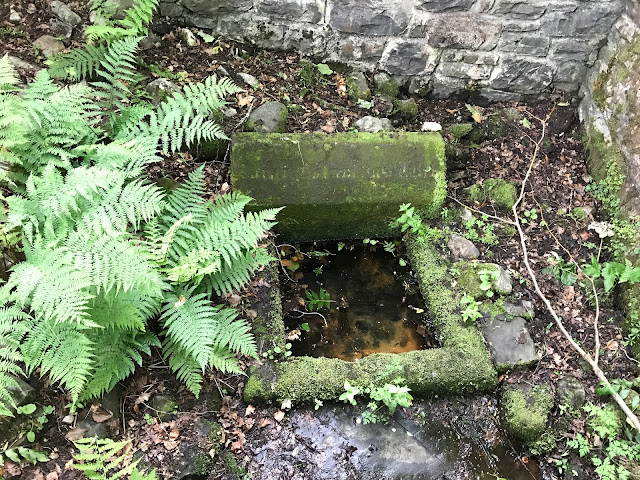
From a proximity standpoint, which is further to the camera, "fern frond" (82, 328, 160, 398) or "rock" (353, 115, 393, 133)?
"rock" (353, 115, 393, 133)

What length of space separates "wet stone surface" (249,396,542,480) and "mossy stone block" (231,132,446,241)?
1685 millimetres

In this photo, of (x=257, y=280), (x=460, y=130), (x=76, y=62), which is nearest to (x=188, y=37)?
(x=76, y=62)

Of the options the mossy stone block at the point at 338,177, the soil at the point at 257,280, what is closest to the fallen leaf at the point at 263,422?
the soil at the point at 257,280

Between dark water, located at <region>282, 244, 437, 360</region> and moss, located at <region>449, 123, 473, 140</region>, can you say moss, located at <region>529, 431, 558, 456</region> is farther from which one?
moss, located at <region>449, 123, 473, 140</region>

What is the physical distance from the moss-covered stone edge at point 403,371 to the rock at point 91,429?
915 millimetres

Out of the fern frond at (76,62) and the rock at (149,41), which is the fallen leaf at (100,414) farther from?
the rock at (149,41)

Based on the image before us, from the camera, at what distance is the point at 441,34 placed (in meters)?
4.89

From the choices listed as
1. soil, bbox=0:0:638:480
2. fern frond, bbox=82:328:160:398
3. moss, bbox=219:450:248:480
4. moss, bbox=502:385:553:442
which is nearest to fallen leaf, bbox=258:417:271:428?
soil, bbox=0:0:638:480

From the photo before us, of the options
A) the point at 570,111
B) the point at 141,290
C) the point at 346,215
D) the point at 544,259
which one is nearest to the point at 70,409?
the point at 141,290

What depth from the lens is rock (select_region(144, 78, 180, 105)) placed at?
4.34 meters

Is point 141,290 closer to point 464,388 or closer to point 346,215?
point 346,215

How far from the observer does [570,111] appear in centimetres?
524

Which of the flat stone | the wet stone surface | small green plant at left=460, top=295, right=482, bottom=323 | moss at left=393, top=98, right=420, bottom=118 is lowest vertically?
the wet stone surface

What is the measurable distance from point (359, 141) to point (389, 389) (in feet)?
7.35
